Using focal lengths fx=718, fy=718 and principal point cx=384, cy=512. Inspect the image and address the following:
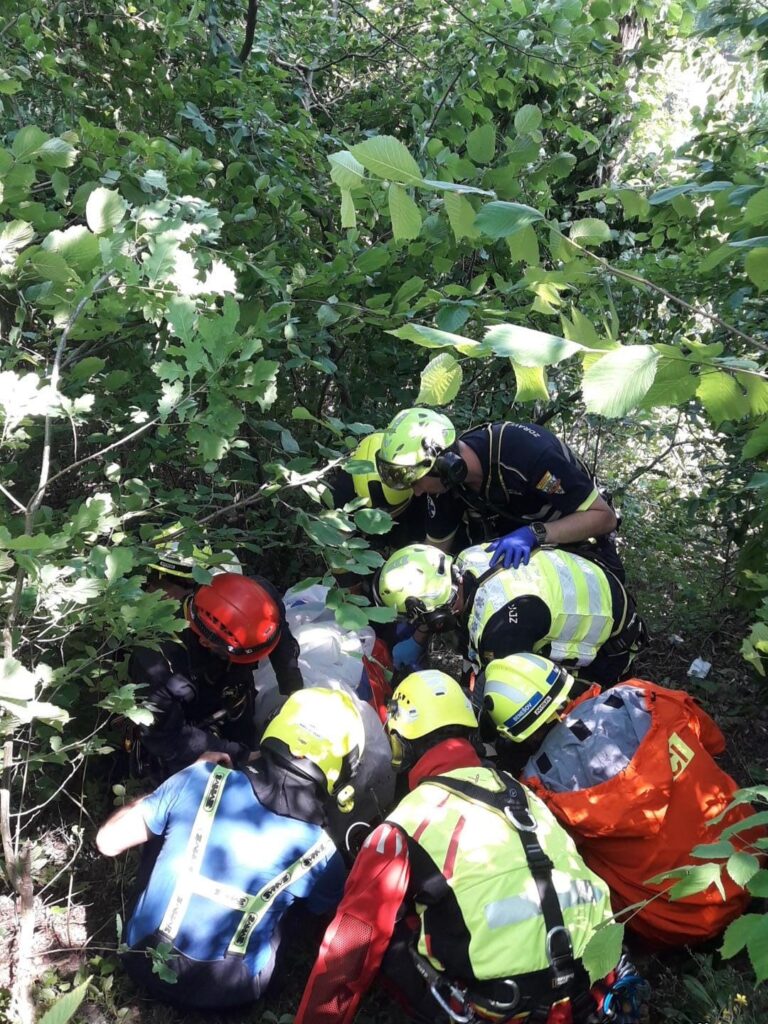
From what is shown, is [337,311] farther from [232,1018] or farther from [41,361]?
[232,1018]

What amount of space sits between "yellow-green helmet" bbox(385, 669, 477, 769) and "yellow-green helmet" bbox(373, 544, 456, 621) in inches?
26.2

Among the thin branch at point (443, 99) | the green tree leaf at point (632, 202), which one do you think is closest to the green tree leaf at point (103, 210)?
the green tree leaf at point (632, 202)

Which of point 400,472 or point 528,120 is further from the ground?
point 528,120

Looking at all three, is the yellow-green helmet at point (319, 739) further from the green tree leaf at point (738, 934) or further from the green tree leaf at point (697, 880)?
the green tree leaf at point (738, 934)

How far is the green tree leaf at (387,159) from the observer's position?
3.25ft

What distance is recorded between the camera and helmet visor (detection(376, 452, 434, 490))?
3.78 metres

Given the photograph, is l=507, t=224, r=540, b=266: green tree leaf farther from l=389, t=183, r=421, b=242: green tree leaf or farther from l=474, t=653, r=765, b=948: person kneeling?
l=474, t=653, r=765, b=948: person kneeling

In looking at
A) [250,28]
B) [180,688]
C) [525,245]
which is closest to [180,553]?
[180,688]

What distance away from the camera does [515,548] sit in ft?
12.2

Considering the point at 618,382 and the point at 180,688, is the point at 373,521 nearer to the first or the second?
the point at 618,382

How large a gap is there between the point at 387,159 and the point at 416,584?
296 cm

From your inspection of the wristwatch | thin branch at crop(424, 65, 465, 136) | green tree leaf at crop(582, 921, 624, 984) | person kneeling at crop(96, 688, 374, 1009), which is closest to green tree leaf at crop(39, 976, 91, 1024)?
green tree leaf at crop(582, 921, 624, 984)

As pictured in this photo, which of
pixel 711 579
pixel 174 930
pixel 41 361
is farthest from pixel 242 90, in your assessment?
pixel 711 579

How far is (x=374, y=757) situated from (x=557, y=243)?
2.41 meters
